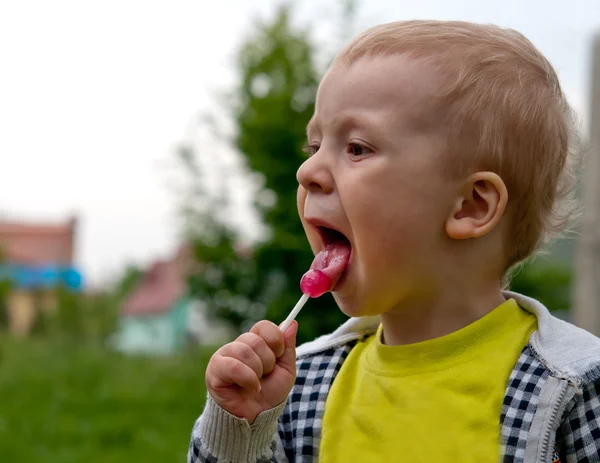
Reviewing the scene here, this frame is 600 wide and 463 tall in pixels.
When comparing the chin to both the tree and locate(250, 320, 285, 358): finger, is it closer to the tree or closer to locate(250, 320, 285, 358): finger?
locate(250, 320, 285, 358): finger

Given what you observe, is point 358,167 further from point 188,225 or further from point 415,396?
point 188,225

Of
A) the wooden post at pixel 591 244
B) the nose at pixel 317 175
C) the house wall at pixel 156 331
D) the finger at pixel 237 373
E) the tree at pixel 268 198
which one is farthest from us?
the house wall at pixel 156 331

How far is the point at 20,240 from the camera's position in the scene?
8.38 meters

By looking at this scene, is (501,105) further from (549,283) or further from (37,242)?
(37,242)

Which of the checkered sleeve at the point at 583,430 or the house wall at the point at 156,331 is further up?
the checkered sleeve at the point at 583,430

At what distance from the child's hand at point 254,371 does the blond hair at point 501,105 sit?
0.39m

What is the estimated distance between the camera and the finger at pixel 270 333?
1288mm

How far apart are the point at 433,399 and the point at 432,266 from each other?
21 centimetres

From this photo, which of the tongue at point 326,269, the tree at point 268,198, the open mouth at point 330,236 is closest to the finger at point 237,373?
the tongue at point 326,269

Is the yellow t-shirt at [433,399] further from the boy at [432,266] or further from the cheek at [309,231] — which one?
the cheek at [309,231]

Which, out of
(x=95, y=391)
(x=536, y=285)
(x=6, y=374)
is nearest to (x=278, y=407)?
(x=95, y=391)

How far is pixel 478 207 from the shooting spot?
1374mm

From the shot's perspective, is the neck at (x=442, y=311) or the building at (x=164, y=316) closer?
the neck at (x=442, y=311)

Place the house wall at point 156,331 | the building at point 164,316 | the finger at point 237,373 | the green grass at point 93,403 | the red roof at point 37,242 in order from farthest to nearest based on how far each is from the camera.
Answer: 1. the red roof at point 37,242
2. the house wall at point 156,331
3. the building at point 164,316
4. the green grass at point 93,403
5. the finger at point 237,373
